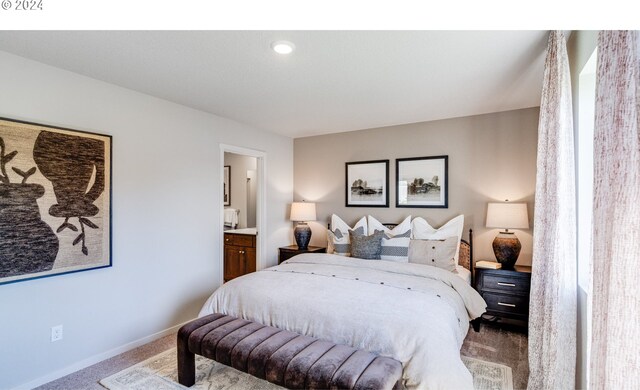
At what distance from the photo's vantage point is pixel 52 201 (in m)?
2.33

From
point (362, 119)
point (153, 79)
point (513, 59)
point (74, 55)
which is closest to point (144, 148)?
point (153, 79)

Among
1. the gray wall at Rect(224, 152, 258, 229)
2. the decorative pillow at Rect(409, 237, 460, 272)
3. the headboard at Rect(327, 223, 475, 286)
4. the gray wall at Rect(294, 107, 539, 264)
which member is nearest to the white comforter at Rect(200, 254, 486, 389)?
the decorative pillow at Rect(409, 237, 460, 272)

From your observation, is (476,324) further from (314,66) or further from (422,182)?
(314,66)

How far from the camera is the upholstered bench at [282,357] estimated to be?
1658 millimetres

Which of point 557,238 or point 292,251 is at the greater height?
point 557,238

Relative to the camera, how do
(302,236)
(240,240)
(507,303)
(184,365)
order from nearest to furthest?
(184,365)
(507,303)
(302,236)
(240,240)

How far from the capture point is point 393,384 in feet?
5.43

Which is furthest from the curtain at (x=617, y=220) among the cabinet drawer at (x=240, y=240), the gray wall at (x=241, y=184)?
the gray wall at (x=241, y=184)

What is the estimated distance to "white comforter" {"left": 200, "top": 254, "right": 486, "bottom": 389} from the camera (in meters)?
1.79

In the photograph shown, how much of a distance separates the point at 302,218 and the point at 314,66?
2535mm

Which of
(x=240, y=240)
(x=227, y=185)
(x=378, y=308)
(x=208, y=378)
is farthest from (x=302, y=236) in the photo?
(x=378, y=308)

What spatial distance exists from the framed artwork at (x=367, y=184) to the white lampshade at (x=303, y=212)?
0.53 meters

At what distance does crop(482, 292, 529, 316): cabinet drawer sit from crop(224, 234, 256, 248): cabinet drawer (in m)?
3.02

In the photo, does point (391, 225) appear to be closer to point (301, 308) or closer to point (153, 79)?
point (301, 308)
